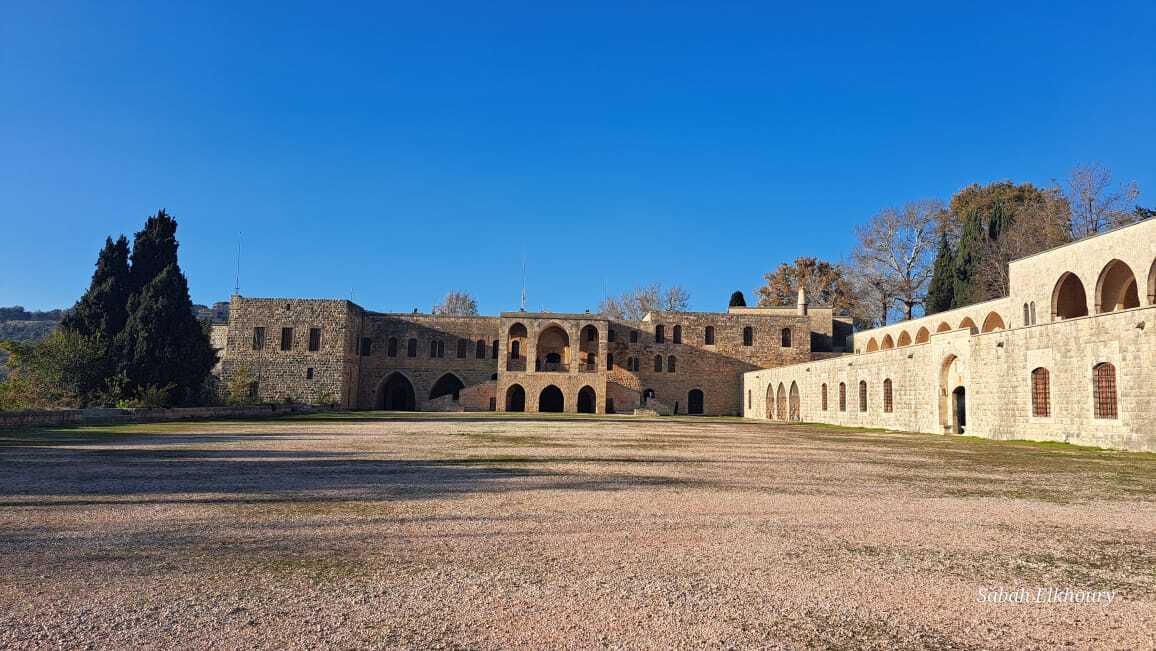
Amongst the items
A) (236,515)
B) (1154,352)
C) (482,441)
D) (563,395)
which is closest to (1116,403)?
(1154,352)

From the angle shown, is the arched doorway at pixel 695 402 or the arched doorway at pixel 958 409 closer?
the arched doorway at pixel 958 409

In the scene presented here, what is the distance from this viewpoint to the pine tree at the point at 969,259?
40688 mm

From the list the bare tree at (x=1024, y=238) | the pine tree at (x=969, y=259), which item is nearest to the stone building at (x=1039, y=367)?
the bare tree at (x=1024, y=238)

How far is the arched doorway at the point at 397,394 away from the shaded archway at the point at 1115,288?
3589 cm

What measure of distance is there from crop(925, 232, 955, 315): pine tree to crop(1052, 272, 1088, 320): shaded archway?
62.1ft

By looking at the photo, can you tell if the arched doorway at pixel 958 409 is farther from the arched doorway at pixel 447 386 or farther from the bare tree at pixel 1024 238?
the arched doorway at pixel 447 386

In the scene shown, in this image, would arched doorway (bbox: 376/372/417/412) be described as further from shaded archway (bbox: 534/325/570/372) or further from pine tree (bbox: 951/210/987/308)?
pine tree (bbox: 951/210/987/308)

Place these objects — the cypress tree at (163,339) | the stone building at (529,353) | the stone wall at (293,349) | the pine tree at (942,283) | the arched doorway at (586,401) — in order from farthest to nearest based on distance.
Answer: the arched doorway at (586,401) < the pine tree at (942,283) < the stone building at (529,353) < the stone wall at (293,349) < the cypress tree at (163,339)

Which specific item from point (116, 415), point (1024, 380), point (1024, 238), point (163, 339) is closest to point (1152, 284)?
point (1024, 380)

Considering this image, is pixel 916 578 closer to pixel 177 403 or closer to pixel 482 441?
pixel 482 441

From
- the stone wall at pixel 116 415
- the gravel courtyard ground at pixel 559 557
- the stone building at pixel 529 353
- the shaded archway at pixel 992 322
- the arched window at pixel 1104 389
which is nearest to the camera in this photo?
the gravel courtyard ground at pixel 559 557

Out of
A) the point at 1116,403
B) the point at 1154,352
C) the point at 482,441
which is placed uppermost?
the point at 1154,352

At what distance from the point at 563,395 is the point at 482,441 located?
26826 mm

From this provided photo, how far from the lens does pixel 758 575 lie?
393cm
